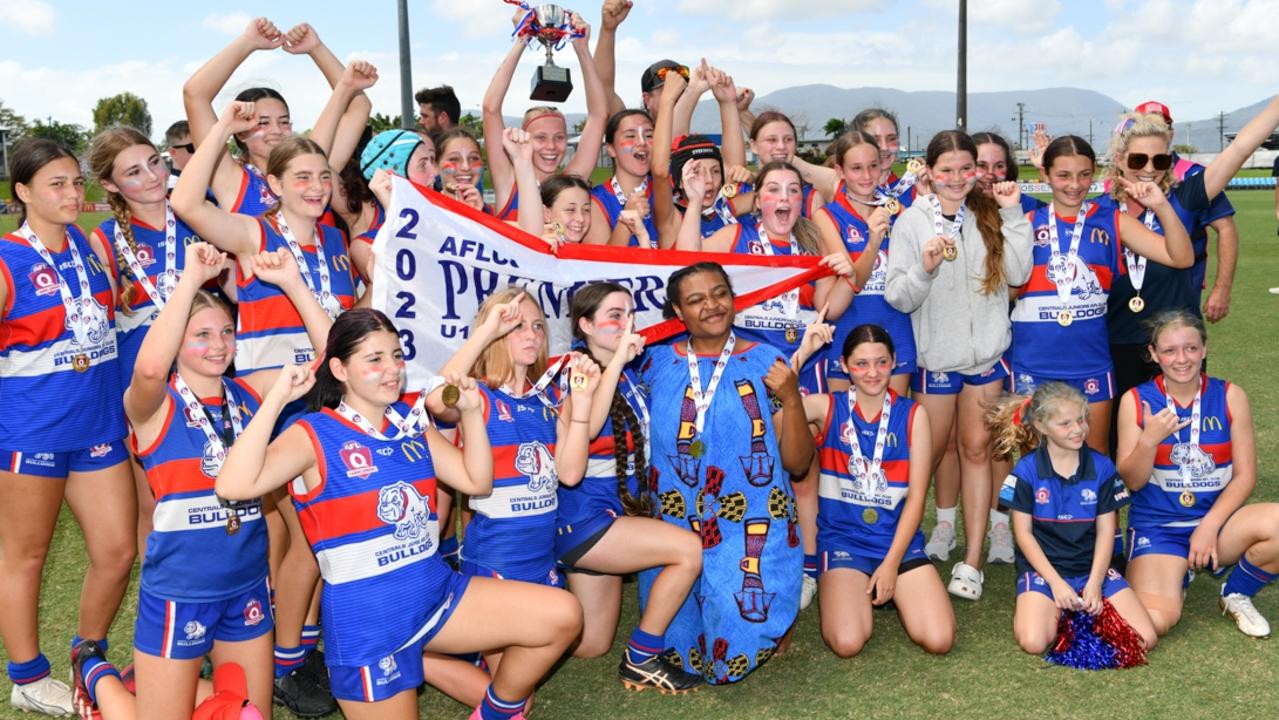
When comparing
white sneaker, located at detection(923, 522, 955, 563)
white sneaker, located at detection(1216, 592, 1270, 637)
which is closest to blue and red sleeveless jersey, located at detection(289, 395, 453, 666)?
white sneaker, located at detection(923, 522, 955, 563)

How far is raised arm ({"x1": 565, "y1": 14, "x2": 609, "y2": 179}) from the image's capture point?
6.78 m

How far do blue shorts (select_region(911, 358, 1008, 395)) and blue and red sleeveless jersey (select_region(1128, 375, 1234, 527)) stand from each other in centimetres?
70

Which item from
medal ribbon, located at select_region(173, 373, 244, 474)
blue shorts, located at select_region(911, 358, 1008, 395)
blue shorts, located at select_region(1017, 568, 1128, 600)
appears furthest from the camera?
blue shorts, located at select_region(911, 358, 1008, 395)

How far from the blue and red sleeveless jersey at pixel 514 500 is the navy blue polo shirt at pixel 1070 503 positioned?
2.23 metres

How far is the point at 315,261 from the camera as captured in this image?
484cm

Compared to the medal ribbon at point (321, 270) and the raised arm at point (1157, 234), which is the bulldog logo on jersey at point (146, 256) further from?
the raised arm at point (1157, 234)

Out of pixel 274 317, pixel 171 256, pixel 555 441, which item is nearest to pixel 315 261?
pixel 274 317

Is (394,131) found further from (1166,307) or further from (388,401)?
(1166,307)

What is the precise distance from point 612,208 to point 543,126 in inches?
27.7

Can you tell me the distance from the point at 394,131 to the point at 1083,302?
142 inches

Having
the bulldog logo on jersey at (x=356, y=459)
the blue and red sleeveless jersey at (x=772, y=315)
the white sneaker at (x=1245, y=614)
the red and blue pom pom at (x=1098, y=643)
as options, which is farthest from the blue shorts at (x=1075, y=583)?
the bulldog logo on jersey at (x=356, y=459)

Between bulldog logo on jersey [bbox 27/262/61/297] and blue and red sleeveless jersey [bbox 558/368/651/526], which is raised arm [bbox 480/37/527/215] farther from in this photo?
bulldog logo on jersey [bbox 27/262/61/297]

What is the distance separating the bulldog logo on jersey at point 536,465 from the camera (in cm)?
457

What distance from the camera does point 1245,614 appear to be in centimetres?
514
